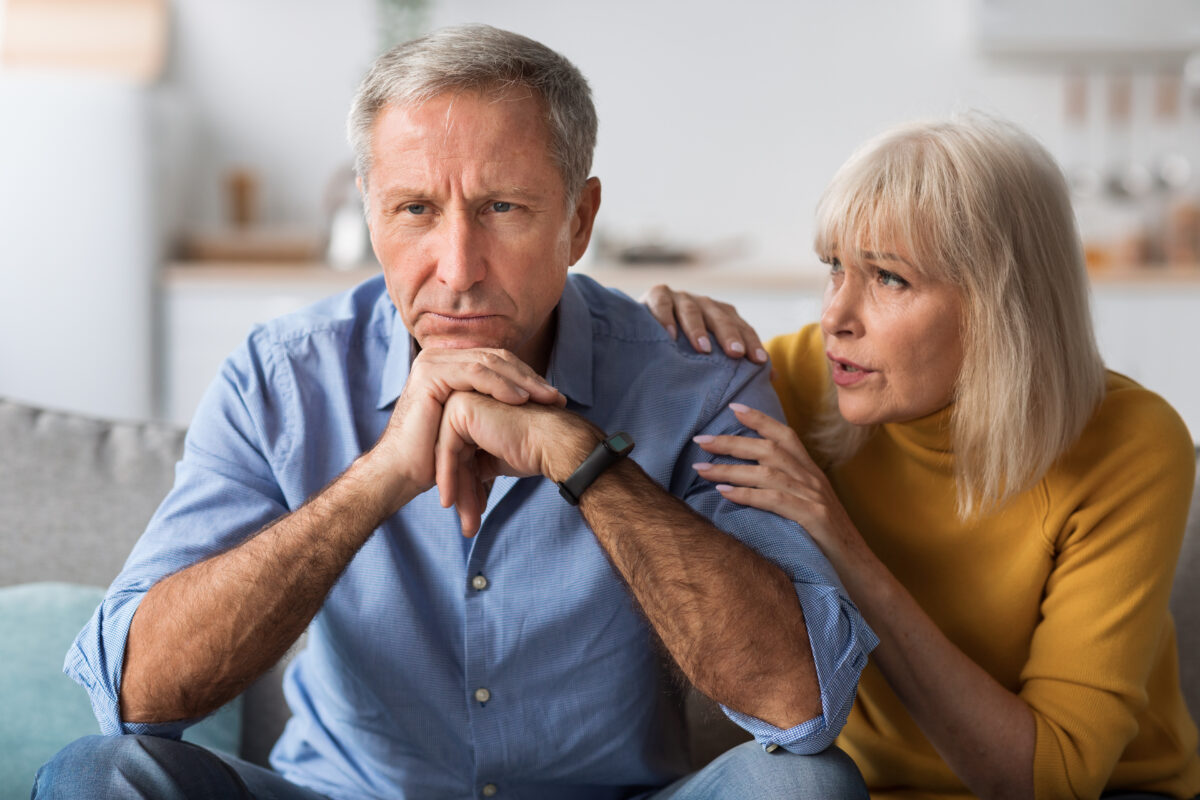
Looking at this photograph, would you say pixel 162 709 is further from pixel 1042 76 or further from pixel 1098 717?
pixel 1042 76

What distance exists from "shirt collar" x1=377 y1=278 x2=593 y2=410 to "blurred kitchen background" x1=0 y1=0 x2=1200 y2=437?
2341 mm

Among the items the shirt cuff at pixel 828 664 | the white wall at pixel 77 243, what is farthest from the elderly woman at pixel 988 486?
the white wall at pixel 77 243

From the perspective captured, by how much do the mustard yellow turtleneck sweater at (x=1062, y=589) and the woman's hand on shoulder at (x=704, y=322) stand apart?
15 centimetres

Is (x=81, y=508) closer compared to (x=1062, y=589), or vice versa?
(x=1062, y=589)

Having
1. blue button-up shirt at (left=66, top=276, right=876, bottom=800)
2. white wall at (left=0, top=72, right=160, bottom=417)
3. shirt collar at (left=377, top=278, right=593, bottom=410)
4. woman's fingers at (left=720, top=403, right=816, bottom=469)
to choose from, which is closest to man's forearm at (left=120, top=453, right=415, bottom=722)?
blue button-up shirt at (left=66, top=276, right=876, bottom=800)

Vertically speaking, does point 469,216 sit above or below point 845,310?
above

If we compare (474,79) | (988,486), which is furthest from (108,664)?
(988,486)

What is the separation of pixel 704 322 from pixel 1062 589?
0.56 meters

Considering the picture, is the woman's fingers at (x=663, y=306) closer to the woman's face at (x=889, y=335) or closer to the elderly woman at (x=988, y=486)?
the elderly woman at (x=988, y=486)

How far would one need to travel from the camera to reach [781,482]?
4.61 feet

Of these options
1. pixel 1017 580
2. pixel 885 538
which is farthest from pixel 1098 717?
pixel 885 538

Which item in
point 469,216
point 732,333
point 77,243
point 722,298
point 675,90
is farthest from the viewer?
point 675,90

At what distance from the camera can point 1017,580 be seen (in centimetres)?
150

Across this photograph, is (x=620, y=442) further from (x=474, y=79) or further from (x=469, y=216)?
(x=474, y=79)
